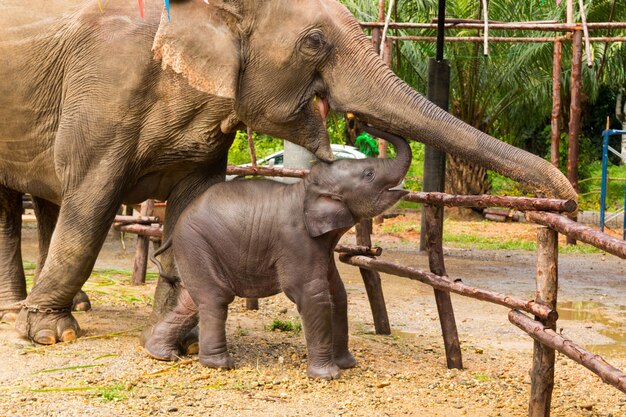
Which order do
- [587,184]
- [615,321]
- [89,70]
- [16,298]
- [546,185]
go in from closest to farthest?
[546,185] → [89,70] → [16,298] → [615,321] → [587,184]

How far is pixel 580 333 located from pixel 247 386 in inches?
124

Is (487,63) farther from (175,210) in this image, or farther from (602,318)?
(175,210)

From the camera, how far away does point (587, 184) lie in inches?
837

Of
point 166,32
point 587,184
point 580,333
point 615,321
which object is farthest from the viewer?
point 587,184

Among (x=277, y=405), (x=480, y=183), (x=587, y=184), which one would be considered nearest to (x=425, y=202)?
(x=277, y=405)

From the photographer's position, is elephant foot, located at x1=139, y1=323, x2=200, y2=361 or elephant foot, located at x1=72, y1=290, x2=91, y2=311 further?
elephant foot, located at x1=72, y1=290, x2=91, y2=311

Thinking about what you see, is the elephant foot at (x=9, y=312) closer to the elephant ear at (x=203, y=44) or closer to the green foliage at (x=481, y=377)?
the elephant ear at (x=203, y=44)

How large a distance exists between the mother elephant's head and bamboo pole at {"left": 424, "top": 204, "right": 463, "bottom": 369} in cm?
96

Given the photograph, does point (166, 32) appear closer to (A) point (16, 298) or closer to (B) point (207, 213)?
(B) point (207, 213)

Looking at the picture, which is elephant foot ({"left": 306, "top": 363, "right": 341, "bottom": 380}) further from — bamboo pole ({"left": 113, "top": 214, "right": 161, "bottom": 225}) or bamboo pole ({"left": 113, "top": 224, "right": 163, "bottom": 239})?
bamboo pole ({"left": 113, "top": 214, "right": 161, "bottom": 225})

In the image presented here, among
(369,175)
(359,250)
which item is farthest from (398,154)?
(359,250)

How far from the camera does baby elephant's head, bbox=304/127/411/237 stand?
484cm

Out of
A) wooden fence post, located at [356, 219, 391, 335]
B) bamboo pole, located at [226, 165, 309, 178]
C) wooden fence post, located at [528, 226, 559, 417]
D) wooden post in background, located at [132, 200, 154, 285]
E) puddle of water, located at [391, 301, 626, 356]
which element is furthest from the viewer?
wooden post in background, located at [132, 200, 154, 285]

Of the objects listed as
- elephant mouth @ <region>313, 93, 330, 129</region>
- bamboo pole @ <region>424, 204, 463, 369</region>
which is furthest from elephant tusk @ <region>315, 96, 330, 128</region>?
bamboo pole @ <region>424, 204, 463, 369</region>
